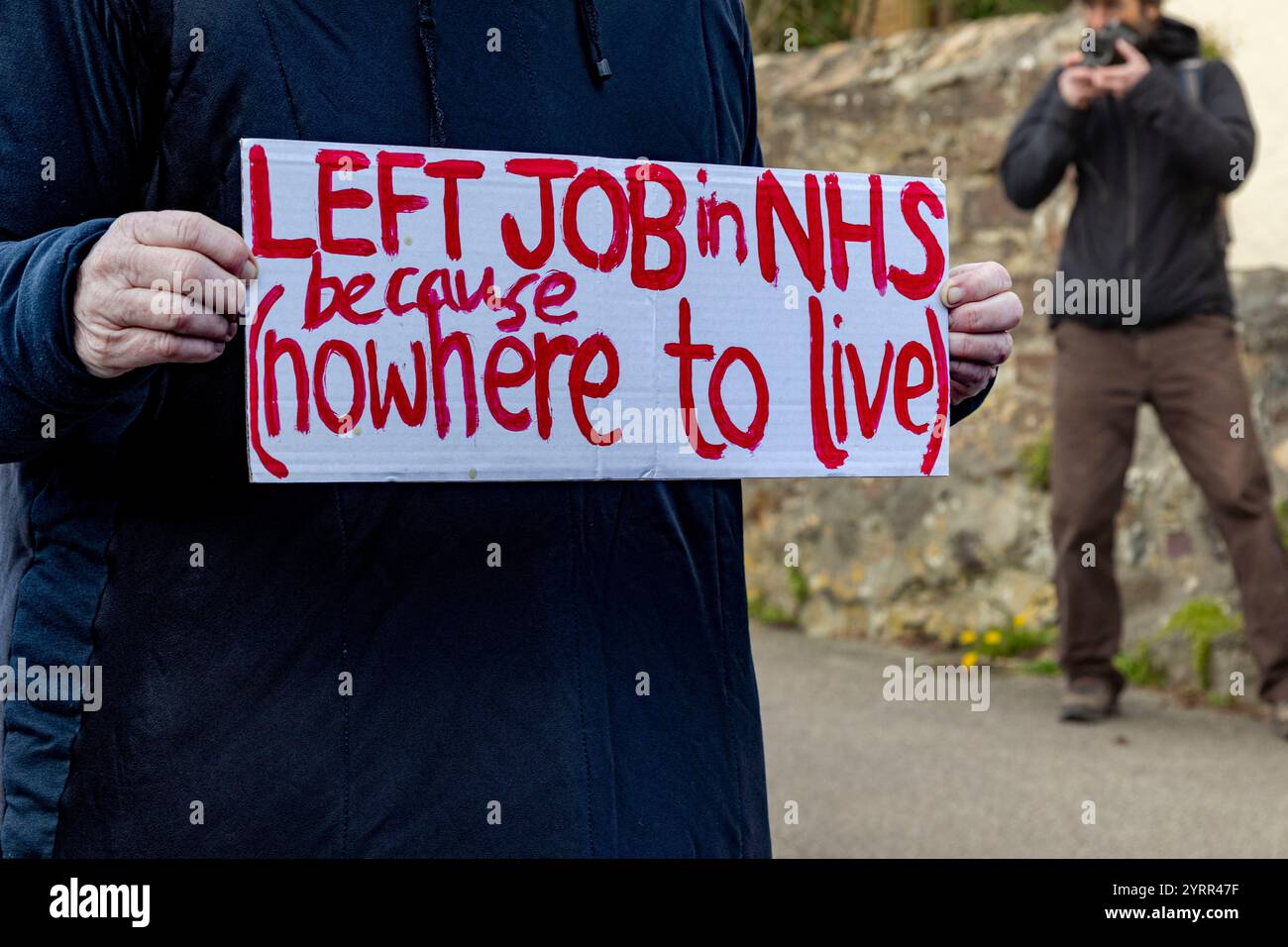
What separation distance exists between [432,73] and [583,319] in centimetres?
28

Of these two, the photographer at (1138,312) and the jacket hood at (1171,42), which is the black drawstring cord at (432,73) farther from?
the jacket hood at (1171,42)

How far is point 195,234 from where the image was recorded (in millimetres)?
1402

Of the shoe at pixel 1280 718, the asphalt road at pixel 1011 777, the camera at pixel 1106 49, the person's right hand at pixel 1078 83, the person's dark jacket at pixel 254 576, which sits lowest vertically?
the asphalt road at pixel 1011 777

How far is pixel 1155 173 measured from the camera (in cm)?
536

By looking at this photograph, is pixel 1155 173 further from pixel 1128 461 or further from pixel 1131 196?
pixel 1128 461

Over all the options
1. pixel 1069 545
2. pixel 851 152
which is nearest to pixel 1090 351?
pixel 1069 545

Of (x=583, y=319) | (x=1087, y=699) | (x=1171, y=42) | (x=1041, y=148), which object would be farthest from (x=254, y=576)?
(x=1171, y=42)

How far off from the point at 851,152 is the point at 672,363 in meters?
5.51

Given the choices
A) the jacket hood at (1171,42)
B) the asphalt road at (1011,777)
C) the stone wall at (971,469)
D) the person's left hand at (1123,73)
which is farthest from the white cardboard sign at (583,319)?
the stone wall at (971,469)

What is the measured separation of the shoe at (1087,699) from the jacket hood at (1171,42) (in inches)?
82.4

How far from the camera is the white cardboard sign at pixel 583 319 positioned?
153cm

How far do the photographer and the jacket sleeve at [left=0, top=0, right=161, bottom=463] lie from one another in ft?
14.1

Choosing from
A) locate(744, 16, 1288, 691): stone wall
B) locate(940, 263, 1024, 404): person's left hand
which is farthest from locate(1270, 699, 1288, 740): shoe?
locate(940, 263, 1024, 404): person's left hand
